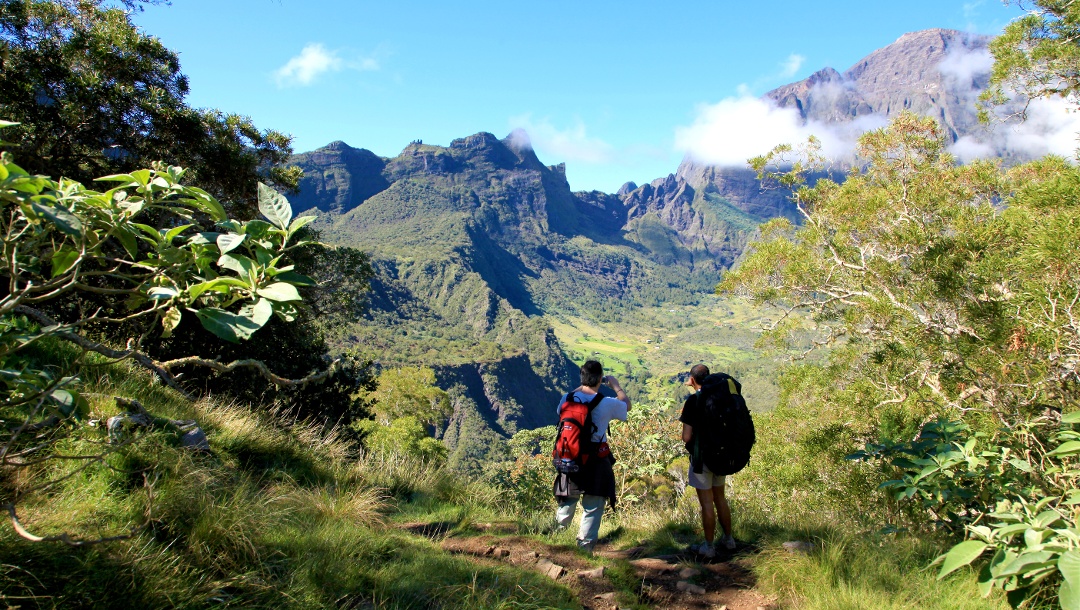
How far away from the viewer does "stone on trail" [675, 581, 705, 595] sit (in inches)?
138

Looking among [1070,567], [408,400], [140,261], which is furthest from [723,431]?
[408,400]

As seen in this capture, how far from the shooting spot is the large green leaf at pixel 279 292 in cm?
112

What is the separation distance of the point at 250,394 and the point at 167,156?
4.55 metres

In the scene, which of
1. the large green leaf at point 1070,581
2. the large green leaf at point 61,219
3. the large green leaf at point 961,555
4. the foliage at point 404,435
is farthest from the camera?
the foliage at point 404,435

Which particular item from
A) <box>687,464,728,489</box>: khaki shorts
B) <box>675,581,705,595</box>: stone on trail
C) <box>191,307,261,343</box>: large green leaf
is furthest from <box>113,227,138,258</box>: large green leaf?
<box>687,464,728,489</box>: khaki shorts

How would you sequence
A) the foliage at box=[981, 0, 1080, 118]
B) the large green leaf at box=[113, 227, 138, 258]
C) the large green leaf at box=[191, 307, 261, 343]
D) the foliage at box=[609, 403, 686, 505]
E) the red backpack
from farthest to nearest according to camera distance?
1. the foliage at box=[609, 403, 686, 505]
2. the foliage at box=[981, 0, 1080, 118]
3. the red backpack
4. the large green leaf at box=[113, 227, 138, 258]
5. the large green leaf at box=[191, 307, 261, 343]

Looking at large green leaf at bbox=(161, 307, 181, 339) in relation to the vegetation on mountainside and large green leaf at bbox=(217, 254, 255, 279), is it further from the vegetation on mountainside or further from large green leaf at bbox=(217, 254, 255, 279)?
the vegetation on mountainside

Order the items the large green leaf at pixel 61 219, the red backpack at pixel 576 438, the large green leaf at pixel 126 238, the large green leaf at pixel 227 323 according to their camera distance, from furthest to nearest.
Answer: the red backpack at pixel 576 438 → the large green leaf at pixel 126 238 → the large green leaf at pixel 227 323 → the large green leaf at pixel 61 219

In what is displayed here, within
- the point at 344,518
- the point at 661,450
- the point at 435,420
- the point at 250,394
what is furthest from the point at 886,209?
the point at 435,420

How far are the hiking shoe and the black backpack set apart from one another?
56 centimetres

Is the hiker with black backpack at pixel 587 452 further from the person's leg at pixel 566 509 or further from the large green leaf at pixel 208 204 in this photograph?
the large green leaf at pixel 208 204

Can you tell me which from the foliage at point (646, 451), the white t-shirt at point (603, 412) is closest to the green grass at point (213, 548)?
the white t-shirt at point (603, 412)

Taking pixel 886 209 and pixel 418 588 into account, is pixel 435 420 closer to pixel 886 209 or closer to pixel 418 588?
pixel 886 209

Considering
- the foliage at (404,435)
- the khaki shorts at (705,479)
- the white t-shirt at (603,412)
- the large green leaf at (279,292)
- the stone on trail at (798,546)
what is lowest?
the foliage at (404,435)
